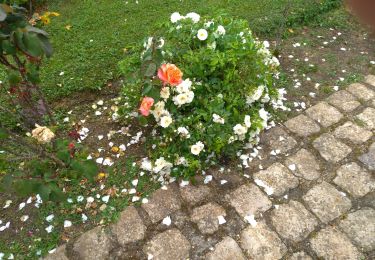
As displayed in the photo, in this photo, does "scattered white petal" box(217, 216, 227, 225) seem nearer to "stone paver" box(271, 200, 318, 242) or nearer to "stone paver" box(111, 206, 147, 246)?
"stone paver" box(271, 200, 318, 242)

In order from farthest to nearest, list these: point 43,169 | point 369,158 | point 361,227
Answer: point 369,158
point 361,227
point 43,169

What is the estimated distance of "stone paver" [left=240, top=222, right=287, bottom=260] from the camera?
2609 mm

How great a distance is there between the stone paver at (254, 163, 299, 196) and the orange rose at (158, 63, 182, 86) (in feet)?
3.46

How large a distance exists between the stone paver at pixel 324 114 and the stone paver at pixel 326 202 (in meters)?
0.75

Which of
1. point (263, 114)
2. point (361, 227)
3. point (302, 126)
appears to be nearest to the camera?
point (361, 227)

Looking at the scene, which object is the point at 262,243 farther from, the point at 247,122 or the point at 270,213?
the point at 247,122

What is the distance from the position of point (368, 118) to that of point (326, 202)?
1.15 metres

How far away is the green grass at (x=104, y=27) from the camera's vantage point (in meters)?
4.00

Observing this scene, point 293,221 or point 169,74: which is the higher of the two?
point 169,74

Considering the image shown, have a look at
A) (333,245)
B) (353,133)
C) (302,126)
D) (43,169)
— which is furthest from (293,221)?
(43,169)

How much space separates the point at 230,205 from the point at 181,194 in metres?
0.40

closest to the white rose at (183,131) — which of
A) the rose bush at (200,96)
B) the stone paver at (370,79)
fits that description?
the rose bush at (200,96)

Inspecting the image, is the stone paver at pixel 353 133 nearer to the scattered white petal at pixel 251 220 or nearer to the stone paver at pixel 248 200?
the stone paver at pixel 248 200

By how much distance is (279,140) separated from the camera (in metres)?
3.39
